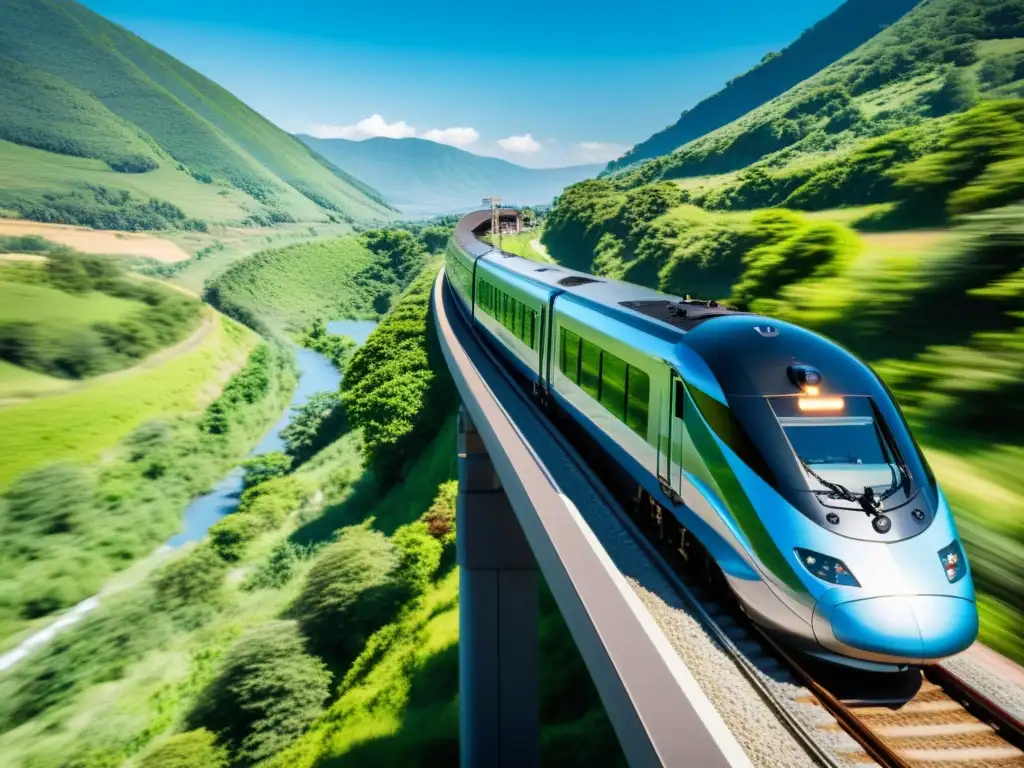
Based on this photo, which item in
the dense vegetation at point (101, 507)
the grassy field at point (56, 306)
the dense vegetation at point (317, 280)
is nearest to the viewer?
the dense vegetation at point (101, 507)

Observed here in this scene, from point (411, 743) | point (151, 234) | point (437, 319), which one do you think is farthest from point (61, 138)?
point (411, 743)

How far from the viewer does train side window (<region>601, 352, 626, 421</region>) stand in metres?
10.3

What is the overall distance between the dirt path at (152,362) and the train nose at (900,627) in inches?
2930

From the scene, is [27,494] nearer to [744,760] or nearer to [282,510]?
[282,510]

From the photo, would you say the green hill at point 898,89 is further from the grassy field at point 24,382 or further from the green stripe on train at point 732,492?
the grassy field at point 24,382

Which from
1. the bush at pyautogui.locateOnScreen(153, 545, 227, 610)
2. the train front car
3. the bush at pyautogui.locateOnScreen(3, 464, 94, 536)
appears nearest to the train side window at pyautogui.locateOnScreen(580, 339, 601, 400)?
the train front car

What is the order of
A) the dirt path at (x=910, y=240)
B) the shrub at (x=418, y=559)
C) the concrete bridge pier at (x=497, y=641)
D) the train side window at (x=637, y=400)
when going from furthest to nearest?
the shrub at (x=418, y=559) → the concrete bridge pier at (x=497, y=641) → the dirt path at (x=910, y=240) → the train side window at (x=637, y=400)

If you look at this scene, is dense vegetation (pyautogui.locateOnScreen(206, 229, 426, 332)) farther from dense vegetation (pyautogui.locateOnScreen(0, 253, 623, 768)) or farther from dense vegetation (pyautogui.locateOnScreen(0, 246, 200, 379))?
dense vegetation (pyautogui.locateOnScreen(0, 253, 623, 768))

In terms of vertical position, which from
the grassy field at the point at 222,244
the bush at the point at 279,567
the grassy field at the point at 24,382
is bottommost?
the bush at the point at 279,567

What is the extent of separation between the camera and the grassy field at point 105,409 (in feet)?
200

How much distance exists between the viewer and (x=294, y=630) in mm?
27938

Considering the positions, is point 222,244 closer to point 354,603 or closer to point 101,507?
point 101,507

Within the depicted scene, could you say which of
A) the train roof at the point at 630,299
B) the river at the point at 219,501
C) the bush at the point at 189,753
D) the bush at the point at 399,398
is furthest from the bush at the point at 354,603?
the river at the point at 219,501

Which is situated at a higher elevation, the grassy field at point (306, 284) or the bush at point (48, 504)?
the grassy field at point (306, 284)
